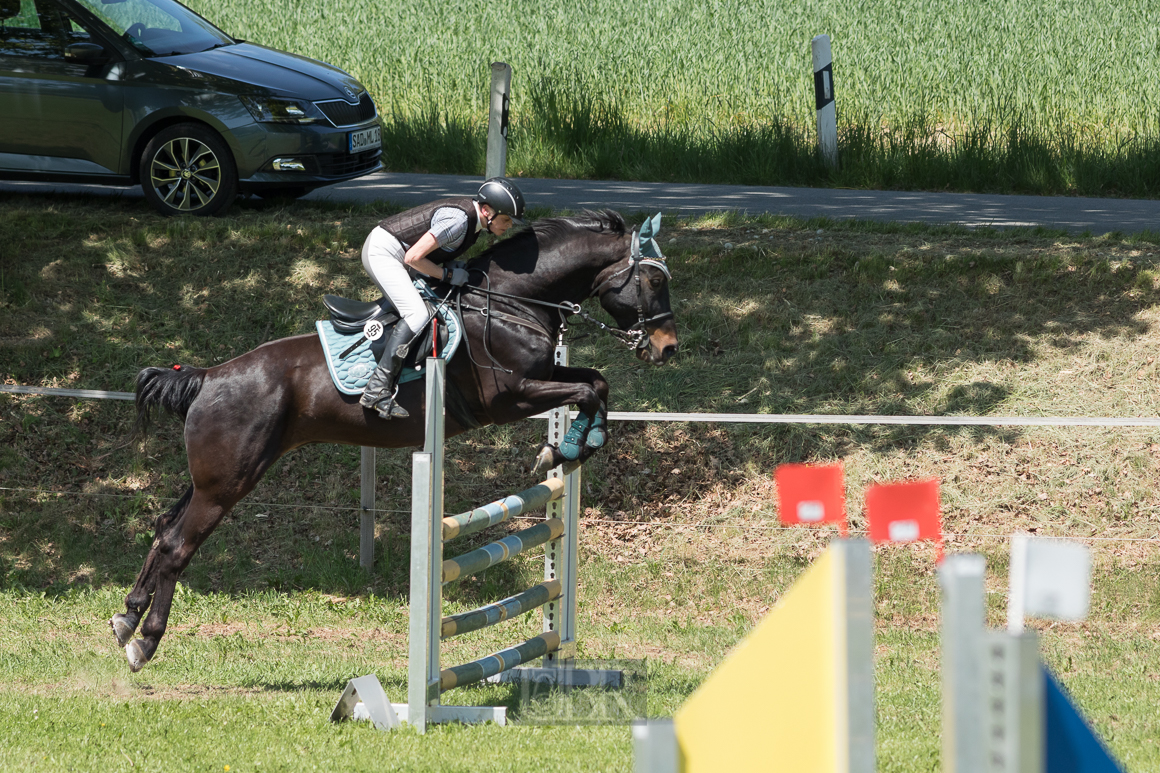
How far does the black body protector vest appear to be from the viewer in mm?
6246

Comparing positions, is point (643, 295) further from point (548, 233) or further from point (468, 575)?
point (468, 575)

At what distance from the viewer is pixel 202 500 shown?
6.56 metres

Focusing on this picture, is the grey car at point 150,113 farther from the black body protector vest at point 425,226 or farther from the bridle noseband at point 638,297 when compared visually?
the bridle noseband at point 638,297

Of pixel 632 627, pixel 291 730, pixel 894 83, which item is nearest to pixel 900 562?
pixel 632 627

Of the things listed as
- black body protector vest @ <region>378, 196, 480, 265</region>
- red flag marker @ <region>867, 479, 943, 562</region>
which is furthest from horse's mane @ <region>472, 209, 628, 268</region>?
red flag marker @ <region>867, 479, 943, 562</region>

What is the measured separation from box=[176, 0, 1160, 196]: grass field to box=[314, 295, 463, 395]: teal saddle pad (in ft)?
26.4

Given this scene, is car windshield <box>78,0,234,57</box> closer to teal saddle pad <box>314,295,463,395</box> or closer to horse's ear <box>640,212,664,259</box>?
teal saddle pad <box>314,295,463,395</box>

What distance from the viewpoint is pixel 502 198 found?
611 cm

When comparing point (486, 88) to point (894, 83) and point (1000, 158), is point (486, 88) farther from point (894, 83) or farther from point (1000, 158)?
point (1000, 158)

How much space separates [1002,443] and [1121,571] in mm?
1286

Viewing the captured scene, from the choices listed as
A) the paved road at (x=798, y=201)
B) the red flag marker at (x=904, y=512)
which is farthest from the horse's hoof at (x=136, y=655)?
the paved road at (x=798, y=201)

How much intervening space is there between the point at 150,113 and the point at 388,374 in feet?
18.6

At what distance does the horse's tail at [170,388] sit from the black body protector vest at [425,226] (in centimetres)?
126

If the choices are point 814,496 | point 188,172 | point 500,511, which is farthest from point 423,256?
point 188,172
